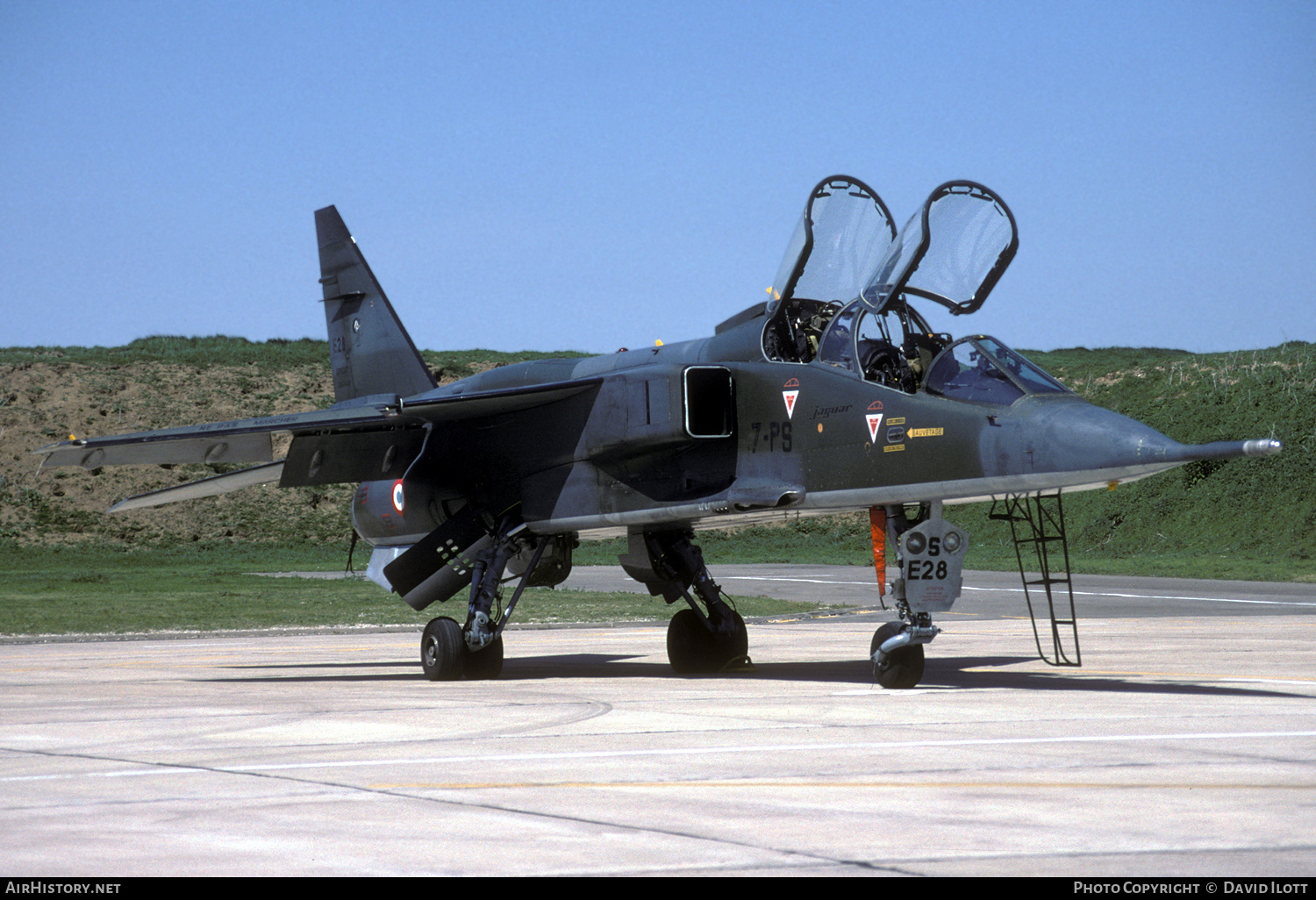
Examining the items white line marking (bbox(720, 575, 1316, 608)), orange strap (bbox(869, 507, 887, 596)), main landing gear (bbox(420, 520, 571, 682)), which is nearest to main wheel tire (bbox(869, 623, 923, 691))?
orange strap (bbox(869, 507, 887, 596))

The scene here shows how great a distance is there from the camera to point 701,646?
16.7 meters

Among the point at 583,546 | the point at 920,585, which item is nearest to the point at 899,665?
the point at 920,585

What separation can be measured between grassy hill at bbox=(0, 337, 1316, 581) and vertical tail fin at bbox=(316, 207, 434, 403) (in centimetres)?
3059

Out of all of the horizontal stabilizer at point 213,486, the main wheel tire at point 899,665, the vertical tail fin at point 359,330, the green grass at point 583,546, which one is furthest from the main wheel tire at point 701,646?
the green grass at point 583,546

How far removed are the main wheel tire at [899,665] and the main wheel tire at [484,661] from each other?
4.74 meters

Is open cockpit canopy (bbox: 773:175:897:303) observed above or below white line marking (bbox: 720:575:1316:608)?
above

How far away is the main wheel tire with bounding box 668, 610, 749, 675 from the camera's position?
1666 centimetres

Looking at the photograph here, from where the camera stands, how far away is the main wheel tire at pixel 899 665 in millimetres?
13047

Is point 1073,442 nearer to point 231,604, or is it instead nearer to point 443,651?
point 443,651

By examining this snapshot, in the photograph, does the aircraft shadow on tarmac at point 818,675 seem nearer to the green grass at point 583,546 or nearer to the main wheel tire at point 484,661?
the main wheel tire at point 484,661

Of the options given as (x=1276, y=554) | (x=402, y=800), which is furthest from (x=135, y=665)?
(x=1276, y=554)

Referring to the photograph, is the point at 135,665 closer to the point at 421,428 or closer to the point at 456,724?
the point at 421,428

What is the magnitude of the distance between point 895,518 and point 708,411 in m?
2.19

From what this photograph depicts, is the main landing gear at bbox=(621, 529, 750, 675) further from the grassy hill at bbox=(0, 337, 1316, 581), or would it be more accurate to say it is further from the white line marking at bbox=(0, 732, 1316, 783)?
the grassy hill at bbox=(0, 337, 1316, 581)
